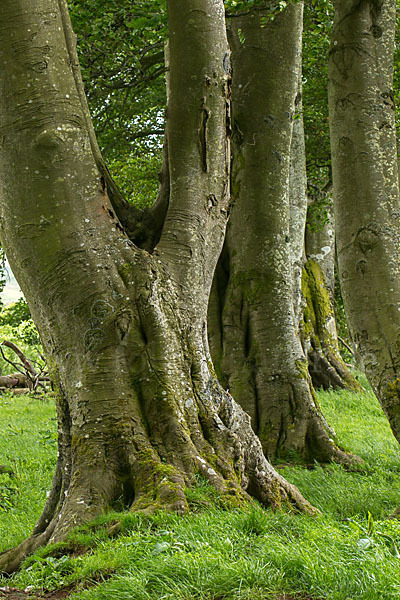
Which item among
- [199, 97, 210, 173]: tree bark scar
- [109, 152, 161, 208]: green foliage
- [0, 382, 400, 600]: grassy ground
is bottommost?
[0, 382, 400, 600]: grassy ground

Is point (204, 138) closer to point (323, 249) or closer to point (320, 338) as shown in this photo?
point (320, 338)

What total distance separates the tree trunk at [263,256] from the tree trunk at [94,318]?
3.22 metres

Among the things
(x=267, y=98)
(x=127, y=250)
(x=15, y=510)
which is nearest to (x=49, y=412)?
(x=15, y=510)

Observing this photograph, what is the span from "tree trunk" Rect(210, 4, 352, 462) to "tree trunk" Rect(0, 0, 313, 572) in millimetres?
3217

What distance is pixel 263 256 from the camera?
8945 millimetres

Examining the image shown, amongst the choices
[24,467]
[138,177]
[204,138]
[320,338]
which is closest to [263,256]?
[204,138]

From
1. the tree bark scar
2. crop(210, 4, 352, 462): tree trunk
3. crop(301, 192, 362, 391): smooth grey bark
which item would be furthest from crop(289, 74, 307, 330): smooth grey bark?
the tree bark scar

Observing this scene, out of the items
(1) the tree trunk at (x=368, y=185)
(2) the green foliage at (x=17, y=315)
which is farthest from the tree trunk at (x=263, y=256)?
(2) the green foliage at (x=17, y=315)

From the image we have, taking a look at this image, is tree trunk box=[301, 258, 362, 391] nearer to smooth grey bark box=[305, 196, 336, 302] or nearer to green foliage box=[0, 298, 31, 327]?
smooth grey bark box=[305, 196, 336, 302]

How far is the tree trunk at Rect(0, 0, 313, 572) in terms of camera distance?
4488mm

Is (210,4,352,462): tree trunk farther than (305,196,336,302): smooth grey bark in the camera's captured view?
No

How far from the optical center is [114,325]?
4.68 m

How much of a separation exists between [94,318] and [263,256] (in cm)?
468

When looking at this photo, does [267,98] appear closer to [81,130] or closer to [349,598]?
[81,130]
